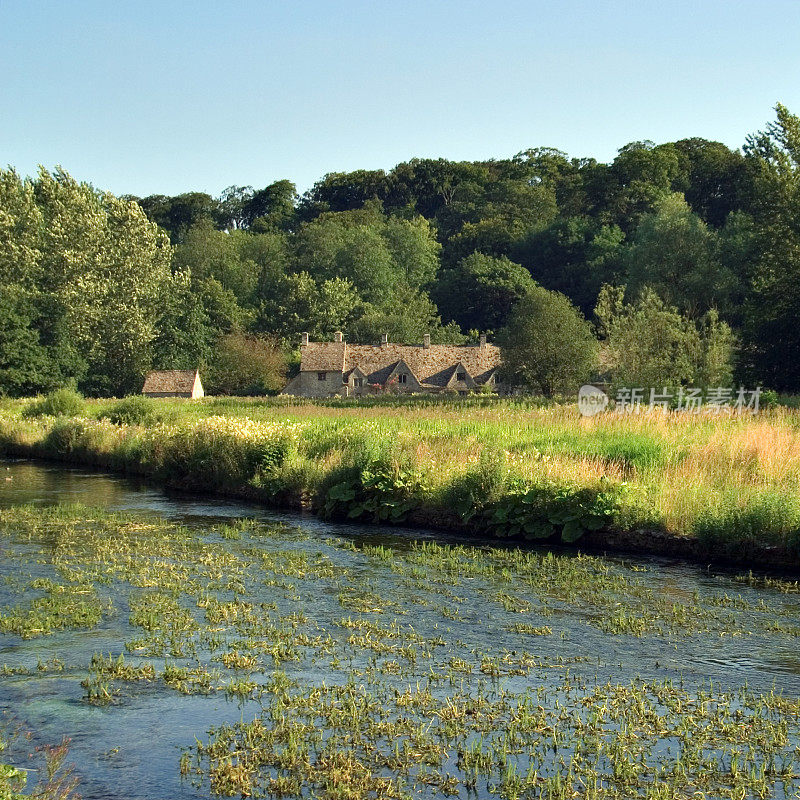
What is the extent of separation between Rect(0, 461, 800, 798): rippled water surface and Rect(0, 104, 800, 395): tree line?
3235cm

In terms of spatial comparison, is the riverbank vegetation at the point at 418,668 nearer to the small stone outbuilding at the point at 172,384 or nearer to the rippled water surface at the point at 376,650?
the rippled water surface at the point at 376,650

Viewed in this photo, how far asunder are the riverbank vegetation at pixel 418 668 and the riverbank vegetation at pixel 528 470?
177cm

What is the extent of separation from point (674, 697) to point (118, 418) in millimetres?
34082

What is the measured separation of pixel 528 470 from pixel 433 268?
111154mm

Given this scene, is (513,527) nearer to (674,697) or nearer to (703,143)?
(674,697)

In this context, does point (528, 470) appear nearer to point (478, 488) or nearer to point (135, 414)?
point (478, 488)

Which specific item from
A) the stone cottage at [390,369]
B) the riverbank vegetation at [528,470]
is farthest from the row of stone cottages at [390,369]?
the riverbank vegetation at [528,470]

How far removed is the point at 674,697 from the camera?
10695 mm

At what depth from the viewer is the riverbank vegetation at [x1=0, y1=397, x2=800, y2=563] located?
1905 centimetres

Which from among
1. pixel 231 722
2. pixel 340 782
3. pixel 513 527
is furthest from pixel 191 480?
pixel 340 782

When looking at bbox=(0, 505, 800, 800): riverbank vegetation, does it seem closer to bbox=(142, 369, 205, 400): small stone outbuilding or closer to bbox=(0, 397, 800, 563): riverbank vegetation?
bbox=(0, 397, 800, 563): riverbank vegetation

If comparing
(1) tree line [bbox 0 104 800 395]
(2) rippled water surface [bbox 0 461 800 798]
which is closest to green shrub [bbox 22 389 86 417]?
(1) tree line [bbox 0 104 800 395]

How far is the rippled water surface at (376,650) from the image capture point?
32.2 ft

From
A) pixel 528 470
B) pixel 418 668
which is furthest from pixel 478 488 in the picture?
pixel 418 668
